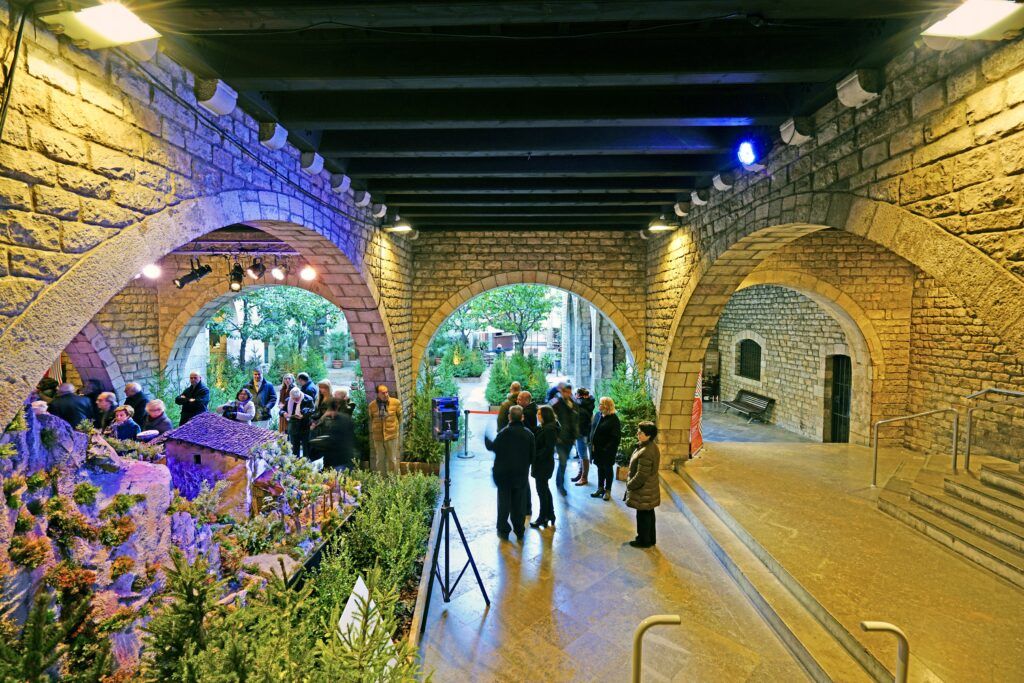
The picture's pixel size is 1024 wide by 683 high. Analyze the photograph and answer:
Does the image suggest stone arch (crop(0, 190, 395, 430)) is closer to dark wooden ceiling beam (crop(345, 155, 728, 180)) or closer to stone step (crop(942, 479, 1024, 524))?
dark wooden ceiling beam (crop(345, 155, 728, 180))

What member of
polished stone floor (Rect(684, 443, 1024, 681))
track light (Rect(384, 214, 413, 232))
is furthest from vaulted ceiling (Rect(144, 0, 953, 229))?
polished stone floor (Rect(684, 443, 1024, 681))

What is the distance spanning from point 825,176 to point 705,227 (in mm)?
2343

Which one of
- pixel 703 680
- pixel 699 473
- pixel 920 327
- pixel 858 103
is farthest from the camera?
pixel 920 327

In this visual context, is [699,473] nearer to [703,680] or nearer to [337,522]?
[703,680]

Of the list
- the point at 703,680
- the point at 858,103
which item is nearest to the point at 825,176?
the point at 858,103

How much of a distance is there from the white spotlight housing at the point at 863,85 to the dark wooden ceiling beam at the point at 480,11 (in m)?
0.43

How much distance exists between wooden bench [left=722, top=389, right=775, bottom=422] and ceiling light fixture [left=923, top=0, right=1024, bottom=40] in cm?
998

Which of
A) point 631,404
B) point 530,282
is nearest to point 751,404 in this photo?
point 631,404

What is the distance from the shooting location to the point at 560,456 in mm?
6082

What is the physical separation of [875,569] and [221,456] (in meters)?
5.10

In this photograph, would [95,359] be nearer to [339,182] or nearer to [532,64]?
[339,182]

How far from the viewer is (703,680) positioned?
10.0 ft

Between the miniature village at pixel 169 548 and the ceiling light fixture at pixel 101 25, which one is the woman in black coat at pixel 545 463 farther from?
the ceiling light fixture at pixel 101 25

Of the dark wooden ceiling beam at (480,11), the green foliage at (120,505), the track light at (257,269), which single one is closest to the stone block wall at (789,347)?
the dark wooden ceiling beam at (480,11)
